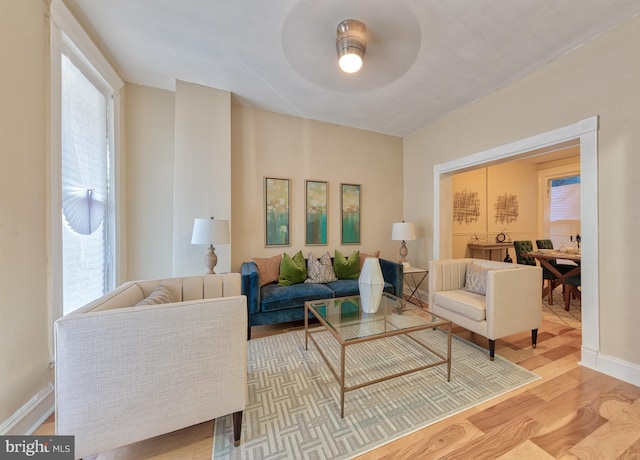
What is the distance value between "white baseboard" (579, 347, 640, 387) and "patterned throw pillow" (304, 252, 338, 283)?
245 centimetres

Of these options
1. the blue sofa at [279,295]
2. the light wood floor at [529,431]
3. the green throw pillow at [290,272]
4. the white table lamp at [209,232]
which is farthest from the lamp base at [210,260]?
the light wood floor at [529,431]

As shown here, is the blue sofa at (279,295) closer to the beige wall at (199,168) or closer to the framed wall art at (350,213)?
the beige wall at (199,168)

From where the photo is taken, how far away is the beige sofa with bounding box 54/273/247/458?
1.03 m

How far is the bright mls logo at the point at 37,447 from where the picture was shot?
1.05 m

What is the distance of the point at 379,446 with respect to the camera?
130 cm

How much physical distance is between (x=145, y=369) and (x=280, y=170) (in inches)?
111

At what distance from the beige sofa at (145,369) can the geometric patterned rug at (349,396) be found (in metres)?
0.24

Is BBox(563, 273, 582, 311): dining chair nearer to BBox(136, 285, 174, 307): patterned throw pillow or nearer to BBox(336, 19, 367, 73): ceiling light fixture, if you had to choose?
BBox(336, 19, 367, 73): ceiling light fixture

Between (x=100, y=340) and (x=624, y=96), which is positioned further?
(x=624, y=96)

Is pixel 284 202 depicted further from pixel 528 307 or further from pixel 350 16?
pixel 528 307

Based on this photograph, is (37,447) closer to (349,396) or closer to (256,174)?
(349,396)

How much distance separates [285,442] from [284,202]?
8.86ft

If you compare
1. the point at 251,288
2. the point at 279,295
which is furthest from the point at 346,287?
the point at 251,288

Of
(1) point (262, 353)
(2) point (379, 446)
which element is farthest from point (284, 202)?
(2) point (379, 446)
